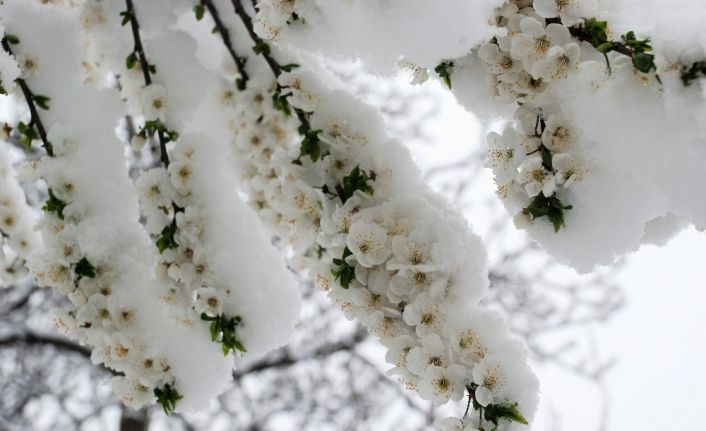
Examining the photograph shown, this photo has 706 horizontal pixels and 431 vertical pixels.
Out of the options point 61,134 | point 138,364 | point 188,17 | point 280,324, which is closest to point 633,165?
point 280,324

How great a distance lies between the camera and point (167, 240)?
146cm

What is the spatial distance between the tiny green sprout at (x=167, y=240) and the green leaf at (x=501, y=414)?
0.71m

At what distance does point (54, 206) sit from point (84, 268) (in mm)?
162

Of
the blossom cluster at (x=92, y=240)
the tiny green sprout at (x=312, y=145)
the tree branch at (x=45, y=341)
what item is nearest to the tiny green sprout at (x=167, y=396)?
the blossom cluster at (x=92, y=240)

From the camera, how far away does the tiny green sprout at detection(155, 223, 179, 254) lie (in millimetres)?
1450

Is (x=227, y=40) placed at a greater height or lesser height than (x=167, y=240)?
greater

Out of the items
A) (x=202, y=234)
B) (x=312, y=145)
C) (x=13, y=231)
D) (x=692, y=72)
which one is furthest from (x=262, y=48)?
(x=692, y=72)

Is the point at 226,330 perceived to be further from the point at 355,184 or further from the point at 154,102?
the point at 154,102

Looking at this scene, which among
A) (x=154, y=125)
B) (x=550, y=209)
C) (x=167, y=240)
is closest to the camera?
(x=550, y=209)

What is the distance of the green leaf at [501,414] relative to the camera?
45.1 inches

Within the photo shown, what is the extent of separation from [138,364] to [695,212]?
1.07m

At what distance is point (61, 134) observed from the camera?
1.60 meters

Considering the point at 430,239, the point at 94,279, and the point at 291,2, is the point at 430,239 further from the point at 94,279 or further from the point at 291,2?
the point at 94,279

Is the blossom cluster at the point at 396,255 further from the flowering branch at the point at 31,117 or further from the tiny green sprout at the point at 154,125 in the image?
the flowering branch at the point at 31,117
